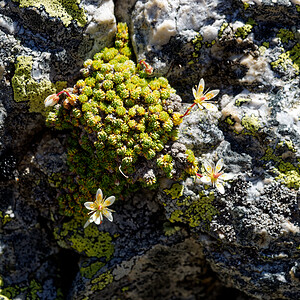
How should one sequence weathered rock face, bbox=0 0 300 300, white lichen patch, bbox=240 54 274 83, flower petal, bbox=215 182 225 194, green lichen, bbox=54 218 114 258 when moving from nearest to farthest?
1. flower petal, bbox=215 182 225 194
2. weathered rock face, bbox=0 0 300 300
3. white lichen patch, bbox=240 54 274 83
4. green lichen, bbox=54 218 114 258

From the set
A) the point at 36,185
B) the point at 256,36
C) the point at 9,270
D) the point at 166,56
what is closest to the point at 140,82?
the point at 166,56

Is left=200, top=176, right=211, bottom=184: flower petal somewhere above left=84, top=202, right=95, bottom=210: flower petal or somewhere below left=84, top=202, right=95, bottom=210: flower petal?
above

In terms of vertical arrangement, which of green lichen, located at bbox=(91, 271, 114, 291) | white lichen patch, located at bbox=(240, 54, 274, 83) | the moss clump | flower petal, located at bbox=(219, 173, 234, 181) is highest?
white lichen patch, located at bbox=(240, 54, 274, 83)

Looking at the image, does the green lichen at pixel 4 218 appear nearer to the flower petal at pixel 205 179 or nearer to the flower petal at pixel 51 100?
the flower petal at pixel 51 100

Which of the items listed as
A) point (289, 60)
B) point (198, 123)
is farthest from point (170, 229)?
point (289, 60)

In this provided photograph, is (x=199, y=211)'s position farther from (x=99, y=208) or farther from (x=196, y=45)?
(x=196, y=45)

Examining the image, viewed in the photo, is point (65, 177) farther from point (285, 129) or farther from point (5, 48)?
Answer: point (285, 129)

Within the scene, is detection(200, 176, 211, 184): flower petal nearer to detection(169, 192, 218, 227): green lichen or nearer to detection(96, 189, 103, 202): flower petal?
detection(169, 192, 218, 227): green lichen

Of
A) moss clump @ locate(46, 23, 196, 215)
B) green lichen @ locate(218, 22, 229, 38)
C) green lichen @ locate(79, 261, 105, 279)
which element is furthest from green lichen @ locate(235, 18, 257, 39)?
green lichen @ locate(79, 261, 105, 279)
